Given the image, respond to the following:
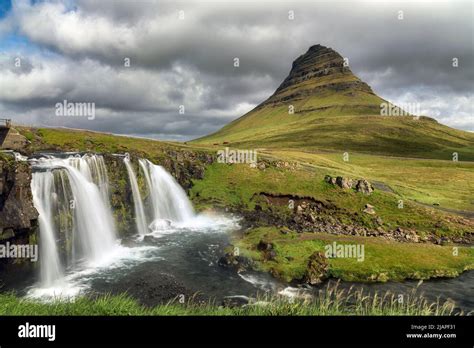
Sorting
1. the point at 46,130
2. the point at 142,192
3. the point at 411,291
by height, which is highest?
the point at 46,130

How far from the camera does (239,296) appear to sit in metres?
30.5

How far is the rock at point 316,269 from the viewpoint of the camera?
3433 cm

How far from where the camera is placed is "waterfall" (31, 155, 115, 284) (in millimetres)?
36719

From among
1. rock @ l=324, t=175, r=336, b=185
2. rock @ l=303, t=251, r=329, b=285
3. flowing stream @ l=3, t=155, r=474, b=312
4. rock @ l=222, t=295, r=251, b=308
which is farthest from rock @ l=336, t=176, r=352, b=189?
rock @ l=222, t=295, r=251, b=308

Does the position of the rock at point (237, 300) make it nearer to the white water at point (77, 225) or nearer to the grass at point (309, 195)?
the white water at point (77, 225)

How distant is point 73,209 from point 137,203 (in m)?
13.6

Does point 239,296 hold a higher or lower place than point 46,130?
lower

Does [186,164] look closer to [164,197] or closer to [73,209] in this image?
[164,197]

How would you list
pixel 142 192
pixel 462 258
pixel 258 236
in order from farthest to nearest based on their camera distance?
1. pixel 142 192
2. pixel 258 236
3. pixel 462 258

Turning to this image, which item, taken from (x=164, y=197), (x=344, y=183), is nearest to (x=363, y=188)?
(x=344, y=183)
